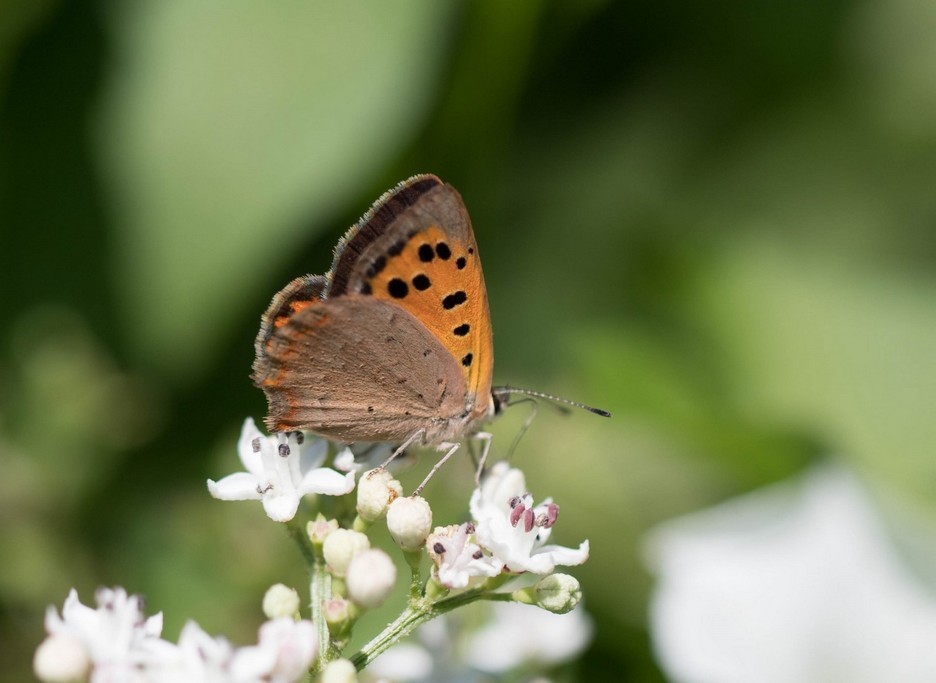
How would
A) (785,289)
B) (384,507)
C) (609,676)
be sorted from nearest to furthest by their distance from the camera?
1. (384,507)
2. (609,676)
3. (785,289)

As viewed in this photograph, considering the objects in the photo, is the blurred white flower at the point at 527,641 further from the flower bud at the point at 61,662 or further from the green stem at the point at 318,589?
the flower bud at the point at 61,662

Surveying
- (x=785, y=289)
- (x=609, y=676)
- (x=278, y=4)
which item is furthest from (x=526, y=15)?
(x=609, y=676)

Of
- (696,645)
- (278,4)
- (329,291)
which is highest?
(278,4)

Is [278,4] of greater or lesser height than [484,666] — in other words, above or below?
above

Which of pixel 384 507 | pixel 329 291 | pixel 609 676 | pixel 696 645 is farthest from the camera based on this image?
pixel 609 676

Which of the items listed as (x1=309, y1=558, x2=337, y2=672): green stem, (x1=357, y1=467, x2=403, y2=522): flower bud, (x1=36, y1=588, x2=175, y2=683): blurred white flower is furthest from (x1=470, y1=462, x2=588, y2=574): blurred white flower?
(x1=36, y1=588, x2=175, y2=683): blurred white flower

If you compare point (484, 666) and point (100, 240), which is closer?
point (484, 666)

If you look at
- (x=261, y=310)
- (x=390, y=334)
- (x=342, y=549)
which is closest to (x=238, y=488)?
(x=342, y=549)

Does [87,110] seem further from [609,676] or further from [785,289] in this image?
[785,289]
